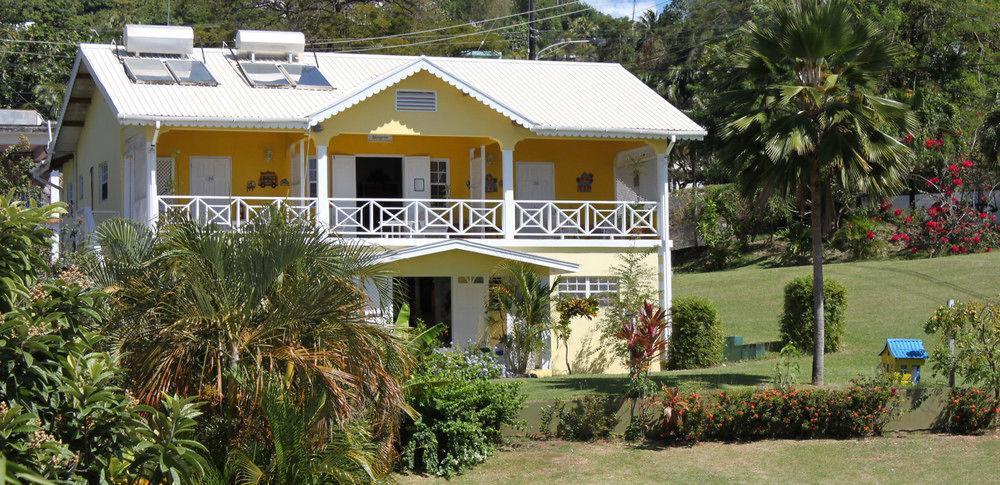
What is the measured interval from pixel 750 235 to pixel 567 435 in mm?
26778

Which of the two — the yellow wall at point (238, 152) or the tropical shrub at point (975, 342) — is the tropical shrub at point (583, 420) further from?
the yellow wall at point (238, 152)

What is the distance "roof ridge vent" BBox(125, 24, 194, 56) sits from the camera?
1037 inches

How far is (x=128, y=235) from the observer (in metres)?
14.6

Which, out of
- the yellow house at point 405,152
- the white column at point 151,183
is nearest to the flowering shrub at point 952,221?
the yellow house at point 405,152

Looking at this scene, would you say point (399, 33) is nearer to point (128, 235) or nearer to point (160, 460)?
point (128, 235)

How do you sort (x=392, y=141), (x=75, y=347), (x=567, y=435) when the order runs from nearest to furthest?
(x=75, y=347) → (x=567, y=435) → (x=392, y=141)

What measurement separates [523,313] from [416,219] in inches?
110

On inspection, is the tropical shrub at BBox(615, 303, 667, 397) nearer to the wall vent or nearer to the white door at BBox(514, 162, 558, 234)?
the wall vent

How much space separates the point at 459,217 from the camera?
25.4 metres

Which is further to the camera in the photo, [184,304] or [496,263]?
[496,263]

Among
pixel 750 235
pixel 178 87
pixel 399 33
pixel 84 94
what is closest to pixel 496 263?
pixel 178 87

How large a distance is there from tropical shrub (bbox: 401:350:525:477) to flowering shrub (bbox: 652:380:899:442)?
7.85 feet

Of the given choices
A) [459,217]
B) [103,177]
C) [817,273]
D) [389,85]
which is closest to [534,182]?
[459,217]

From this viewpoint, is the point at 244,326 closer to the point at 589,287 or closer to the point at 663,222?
the point at 589,287
